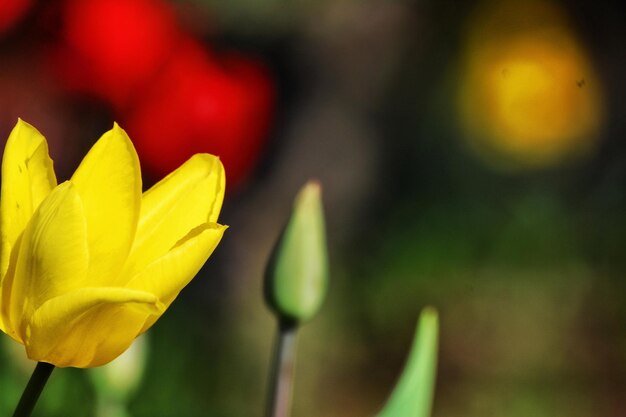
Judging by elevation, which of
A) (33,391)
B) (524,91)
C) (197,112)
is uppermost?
(524,91)

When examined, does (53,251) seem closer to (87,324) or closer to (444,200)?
(87,324)

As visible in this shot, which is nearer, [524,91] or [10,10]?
[10,10]

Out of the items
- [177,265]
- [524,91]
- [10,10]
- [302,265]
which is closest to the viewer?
[177,265]

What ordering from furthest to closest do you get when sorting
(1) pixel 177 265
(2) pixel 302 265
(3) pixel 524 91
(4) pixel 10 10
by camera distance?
(3) pixel 524 91, (4) pixel 10 10, (2) pixel 302 265, (1) pixel 177 265

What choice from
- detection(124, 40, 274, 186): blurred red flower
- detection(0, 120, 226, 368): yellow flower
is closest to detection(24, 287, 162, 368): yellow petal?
detection(0, 120, 226, 368): yellow flower

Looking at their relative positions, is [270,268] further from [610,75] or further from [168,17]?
[610,75]

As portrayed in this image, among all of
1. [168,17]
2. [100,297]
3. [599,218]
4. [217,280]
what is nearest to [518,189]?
[599,218]

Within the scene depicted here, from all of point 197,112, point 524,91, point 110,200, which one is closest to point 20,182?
point 110,200

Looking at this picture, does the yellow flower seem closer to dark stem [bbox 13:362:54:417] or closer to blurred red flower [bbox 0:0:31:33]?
dark stem [bbox 13:362:54:417]
